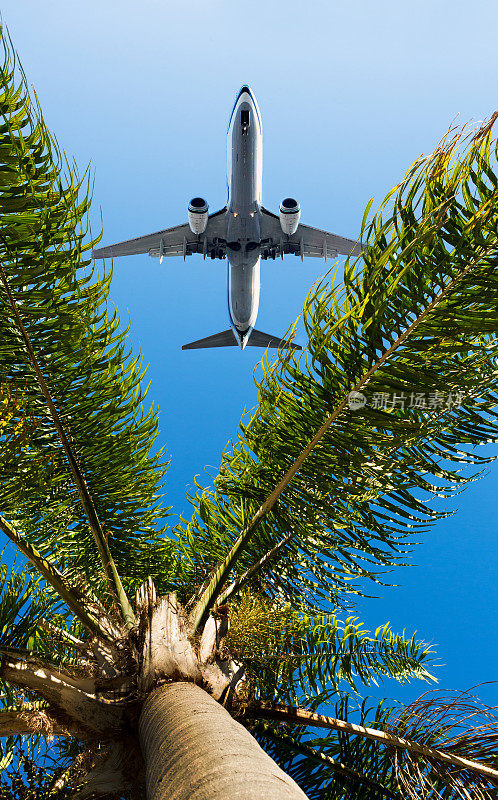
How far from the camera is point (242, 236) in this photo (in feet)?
58.6

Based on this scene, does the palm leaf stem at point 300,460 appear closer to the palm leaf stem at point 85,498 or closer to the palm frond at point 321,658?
the palm frond at point 321,658

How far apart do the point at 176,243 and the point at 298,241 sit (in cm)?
488

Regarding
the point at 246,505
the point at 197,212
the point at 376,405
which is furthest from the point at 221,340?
the point at 376,405

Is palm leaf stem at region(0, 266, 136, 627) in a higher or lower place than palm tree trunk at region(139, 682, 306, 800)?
higher

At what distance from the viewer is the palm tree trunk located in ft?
4.13

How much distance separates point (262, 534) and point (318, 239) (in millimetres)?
18971

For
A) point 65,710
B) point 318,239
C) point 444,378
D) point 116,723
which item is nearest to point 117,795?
point 116,723

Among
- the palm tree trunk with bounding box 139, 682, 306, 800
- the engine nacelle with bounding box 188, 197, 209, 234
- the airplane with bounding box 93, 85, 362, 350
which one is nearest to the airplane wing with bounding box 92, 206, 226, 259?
the airplane with bounding box 93, 85, 362, 350

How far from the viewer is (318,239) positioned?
20.7m

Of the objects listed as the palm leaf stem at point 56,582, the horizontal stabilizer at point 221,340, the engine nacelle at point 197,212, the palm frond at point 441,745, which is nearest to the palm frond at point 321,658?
the palm frond at point 441,745

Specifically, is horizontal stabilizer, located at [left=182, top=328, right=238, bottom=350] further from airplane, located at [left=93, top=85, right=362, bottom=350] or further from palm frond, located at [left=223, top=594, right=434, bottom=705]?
palm frond, located at [left=223, top=594, right=434, bottom=705]

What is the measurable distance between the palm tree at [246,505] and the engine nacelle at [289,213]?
15.3m

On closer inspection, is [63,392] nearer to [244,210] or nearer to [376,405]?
[376,405]

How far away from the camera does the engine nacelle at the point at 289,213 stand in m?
17.4
